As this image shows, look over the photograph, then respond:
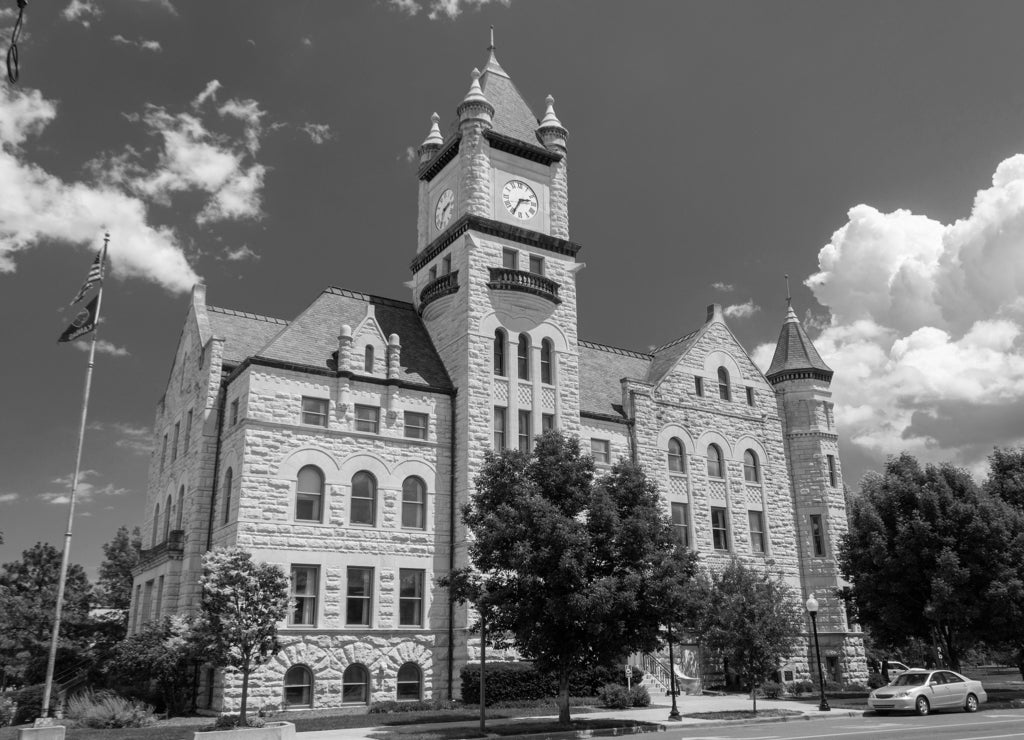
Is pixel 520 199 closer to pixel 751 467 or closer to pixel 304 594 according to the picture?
pixel 751 467

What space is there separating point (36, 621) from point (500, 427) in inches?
1283

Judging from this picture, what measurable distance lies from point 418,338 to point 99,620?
83.2 feet

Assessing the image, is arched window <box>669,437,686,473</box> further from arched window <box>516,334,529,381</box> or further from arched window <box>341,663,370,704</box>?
arched window <box>341,663,370,704</box>

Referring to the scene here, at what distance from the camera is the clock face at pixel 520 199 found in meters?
38.7

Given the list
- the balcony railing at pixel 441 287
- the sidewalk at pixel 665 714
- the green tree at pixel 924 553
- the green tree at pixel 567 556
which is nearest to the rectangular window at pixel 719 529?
the green tree at pixel 924 553

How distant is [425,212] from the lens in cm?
4238

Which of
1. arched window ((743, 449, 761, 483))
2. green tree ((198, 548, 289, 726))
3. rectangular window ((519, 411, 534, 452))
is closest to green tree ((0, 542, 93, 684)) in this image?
green tree ((198, 548, 289, 726))

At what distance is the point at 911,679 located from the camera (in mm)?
28312

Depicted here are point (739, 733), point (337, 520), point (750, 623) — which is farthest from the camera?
point (337, 520)

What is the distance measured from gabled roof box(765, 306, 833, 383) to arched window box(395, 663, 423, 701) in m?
25.2

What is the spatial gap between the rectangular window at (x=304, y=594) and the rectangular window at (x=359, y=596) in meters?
1.24

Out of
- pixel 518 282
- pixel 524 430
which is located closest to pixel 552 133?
pixel 518 282

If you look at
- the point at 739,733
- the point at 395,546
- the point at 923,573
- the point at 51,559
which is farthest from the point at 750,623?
the point at 51,559

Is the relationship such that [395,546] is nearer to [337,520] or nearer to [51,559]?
[337,520]
